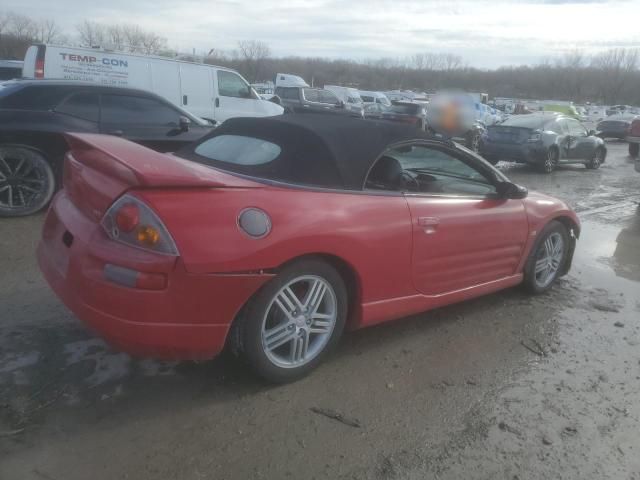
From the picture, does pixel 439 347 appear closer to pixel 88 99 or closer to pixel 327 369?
pixel 327 369

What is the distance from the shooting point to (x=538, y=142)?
42.4ft

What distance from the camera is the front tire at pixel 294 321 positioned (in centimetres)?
273

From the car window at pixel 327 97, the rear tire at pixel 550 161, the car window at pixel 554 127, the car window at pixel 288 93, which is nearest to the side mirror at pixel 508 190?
the rear tire at pixel 550 161

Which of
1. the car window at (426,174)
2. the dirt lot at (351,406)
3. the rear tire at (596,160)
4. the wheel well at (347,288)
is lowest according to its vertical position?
the rear tire at (596,160)

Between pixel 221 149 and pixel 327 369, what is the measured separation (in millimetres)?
1549

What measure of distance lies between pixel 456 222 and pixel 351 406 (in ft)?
4.68

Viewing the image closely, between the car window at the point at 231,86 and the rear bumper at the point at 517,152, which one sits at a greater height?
the car window at the point at 231,86

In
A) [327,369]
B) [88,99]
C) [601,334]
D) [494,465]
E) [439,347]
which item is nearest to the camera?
[494,465]

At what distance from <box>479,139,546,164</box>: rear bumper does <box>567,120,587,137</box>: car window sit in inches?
76.7

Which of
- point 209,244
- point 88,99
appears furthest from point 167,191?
point 88,99

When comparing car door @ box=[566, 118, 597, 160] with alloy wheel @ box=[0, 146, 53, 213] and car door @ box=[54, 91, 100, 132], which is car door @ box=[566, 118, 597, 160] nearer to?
car door @ box=[54, 91, 100, 132]

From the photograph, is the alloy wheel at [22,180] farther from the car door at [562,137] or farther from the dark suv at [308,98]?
the dark suv at [308,98]

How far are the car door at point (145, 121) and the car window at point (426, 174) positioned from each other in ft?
13.2

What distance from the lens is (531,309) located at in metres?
4.35
